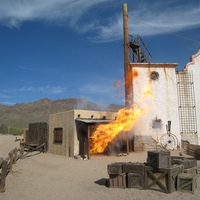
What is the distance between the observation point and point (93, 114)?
19.1 metres

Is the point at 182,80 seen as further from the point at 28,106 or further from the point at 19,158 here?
the point at 28,106

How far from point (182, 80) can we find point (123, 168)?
52.1 feet

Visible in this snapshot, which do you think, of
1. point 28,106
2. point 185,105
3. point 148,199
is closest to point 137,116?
point 185,105

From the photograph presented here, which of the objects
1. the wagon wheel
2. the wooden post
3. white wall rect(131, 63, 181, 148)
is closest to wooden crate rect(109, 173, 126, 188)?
white wall rect(131, 63, 181, 148)

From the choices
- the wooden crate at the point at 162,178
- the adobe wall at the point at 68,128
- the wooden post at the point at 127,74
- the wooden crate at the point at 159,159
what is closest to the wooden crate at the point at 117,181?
the wooden crate at the point at 162,178

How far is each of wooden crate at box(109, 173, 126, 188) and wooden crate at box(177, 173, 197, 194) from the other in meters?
2.16

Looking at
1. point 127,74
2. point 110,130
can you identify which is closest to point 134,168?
point 110,130

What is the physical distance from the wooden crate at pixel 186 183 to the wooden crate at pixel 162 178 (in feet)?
0.55

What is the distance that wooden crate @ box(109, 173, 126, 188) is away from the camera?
8578 millimetres

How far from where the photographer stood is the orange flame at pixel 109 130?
1722 centimetres

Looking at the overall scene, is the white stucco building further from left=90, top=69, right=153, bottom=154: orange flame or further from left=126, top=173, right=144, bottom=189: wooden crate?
left=126, top=173, right=144, bottom=189: wooden crate

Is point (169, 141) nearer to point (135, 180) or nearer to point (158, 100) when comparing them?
point (158, 100)

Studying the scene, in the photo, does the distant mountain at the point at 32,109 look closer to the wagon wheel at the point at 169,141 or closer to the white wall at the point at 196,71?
the white wall at the point at 196,71

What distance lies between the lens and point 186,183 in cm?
795
